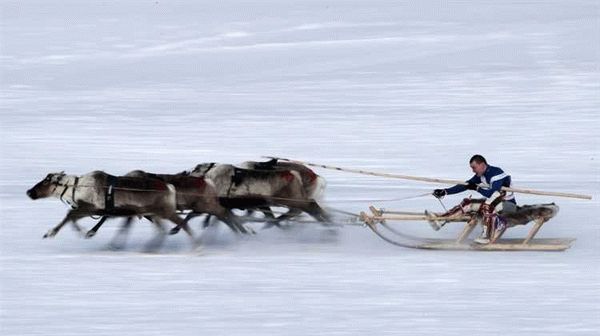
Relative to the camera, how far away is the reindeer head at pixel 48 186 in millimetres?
10922

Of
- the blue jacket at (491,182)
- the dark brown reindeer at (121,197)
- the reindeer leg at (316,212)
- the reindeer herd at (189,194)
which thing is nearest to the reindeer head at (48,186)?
the reindeer herd at (189,194)

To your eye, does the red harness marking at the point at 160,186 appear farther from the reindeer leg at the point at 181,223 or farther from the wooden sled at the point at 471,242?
the wooden sled at the point at 471,242

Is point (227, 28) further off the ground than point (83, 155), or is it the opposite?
point (227, 28)

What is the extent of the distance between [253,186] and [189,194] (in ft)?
1.78

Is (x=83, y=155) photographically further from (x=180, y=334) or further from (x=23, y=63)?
(x=23, y=63)

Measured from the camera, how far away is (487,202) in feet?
35.0

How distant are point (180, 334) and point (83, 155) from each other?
28.4 feet

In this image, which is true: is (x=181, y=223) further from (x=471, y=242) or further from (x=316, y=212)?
(x=471, y=242)

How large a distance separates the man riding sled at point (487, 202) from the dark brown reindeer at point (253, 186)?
1045 mm

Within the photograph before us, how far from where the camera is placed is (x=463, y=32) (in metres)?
29.8

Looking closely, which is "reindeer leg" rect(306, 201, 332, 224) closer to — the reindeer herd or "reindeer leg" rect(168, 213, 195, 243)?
the reindeer herd

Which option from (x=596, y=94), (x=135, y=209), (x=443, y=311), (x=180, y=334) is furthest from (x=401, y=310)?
(x=596, y=94)

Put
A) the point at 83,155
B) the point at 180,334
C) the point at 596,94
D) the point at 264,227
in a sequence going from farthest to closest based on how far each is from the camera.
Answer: the point at 596,94
the point at 83,155
the point at 264,227
the point at 180,334

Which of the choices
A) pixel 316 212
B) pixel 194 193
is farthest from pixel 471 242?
pixel 194 193
